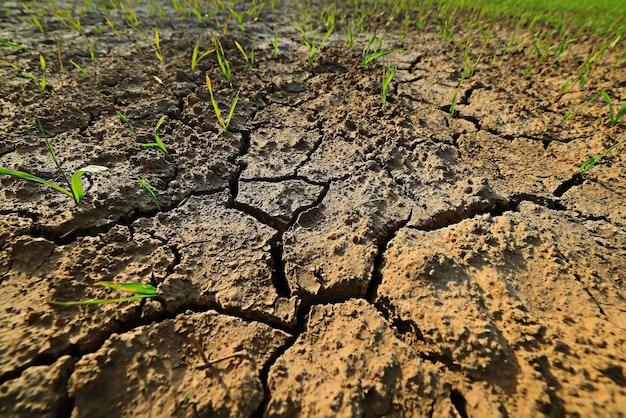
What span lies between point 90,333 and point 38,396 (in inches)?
7.0

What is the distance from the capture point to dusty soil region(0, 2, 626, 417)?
0.84 m

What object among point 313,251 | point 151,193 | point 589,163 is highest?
point 589,163

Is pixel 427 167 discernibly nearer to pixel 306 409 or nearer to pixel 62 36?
pixel 306 409

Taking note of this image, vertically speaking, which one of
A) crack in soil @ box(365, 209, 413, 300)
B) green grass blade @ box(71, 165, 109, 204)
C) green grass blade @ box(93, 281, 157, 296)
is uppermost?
green grass blade @ box(71, 165, 109, 204)

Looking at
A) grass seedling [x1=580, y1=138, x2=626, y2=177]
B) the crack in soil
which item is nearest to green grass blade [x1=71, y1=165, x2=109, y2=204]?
the crack in soil

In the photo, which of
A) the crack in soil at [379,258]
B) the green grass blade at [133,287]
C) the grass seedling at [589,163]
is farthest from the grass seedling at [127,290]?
the grass seedling at [589,163]

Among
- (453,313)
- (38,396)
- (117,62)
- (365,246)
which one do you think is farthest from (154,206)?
(117,62)

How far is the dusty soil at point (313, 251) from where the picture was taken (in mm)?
837

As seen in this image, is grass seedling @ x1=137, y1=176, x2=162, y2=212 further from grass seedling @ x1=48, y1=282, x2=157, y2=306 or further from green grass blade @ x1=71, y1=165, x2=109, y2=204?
grass seedling @ x1=48, y1=282, x2=157, y2=306

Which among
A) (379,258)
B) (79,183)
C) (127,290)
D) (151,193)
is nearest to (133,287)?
(127,290)

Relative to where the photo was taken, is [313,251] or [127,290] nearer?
[127,290]

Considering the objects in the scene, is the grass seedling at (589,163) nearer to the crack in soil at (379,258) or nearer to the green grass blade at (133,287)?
the crack in soil at (379,258)

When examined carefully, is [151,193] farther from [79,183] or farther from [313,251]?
[313,251]

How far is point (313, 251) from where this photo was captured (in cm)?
120
